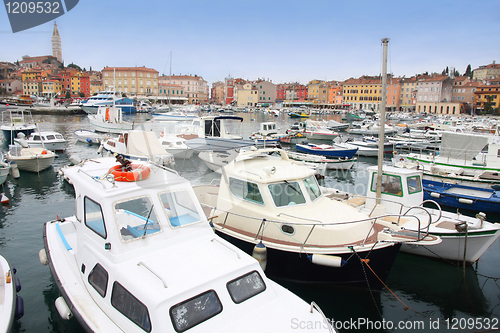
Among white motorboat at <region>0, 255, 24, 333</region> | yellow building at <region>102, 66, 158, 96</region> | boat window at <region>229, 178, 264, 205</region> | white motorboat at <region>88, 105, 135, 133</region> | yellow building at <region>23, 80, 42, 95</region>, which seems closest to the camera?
white motorboat at <region>0, 255, 24, 333</region>

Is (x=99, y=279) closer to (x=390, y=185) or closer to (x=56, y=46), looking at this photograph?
(x=390, y=185)

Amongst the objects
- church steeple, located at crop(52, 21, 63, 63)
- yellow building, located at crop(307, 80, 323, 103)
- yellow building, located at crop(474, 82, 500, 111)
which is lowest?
yellow building, located at crop(474, 82, 500, 111)

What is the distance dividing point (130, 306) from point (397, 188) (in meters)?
8.62

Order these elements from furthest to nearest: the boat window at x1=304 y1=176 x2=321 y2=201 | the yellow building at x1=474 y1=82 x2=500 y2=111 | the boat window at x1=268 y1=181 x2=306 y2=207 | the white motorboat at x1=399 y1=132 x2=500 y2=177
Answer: the yellow building at x1=474 y1=82 x2=500 y2=111, the white motorboat at x1=399 y1=132 x2=500 y2=177, the boat window at x1=304 y1=176 x2=321 y2=201, the boat window at x1=268 y1=181 x2=306 y2=207

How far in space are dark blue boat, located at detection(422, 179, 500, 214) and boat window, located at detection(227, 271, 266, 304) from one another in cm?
1258

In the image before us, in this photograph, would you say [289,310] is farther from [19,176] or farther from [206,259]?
[19,176]

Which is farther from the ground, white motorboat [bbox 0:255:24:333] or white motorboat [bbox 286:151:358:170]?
white motorboat [bbox 286:151:358:170]

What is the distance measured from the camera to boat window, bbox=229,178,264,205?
7590 millimetres

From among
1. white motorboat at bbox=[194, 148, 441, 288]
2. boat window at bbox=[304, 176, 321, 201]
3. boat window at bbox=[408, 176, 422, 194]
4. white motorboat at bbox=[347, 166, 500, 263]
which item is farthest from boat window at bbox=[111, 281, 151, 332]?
boat window at bbox=[408, 176, 422, 194]

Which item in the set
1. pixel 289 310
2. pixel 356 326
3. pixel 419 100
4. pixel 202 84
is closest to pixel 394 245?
pixel 356 326

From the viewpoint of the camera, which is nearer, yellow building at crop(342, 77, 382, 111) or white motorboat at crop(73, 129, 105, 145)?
white motorboat at crop(73, 129, 105, 145)

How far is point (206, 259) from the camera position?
4797 mm

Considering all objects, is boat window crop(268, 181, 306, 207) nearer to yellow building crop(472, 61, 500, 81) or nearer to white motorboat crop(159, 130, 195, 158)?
white motorboat crop(159, 130, 195, 158)

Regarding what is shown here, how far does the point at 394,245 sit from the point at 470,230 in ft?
11.2
